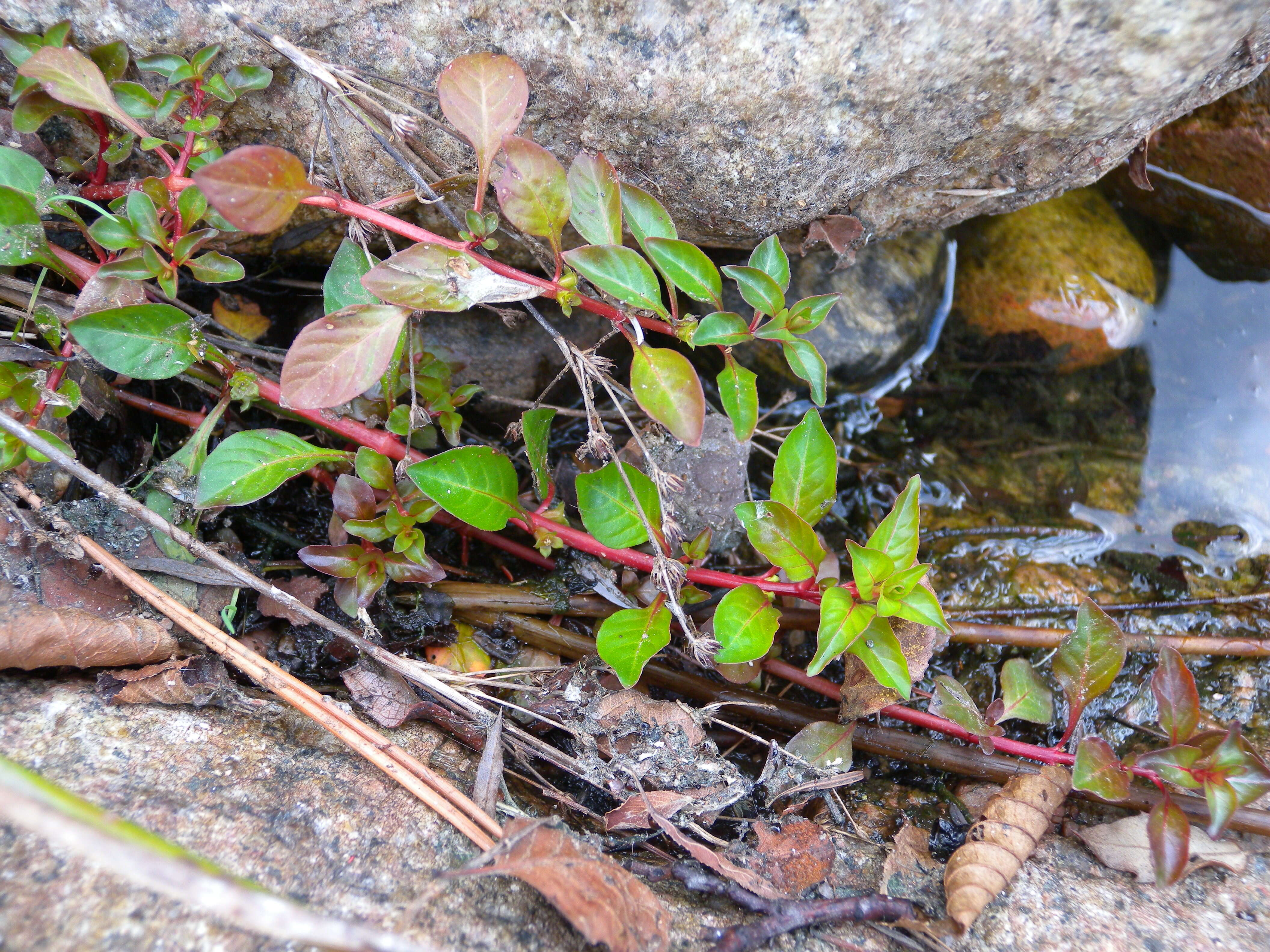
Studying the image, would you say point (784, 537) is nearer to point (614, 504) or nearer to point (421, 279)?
point (614, 504)

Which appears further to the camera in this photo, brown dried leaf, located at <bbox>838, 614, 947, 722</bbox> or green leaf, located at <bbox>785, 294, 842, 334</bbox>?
brown dried leaf, located at <bbox>838, 614, 947, 722</bbox>

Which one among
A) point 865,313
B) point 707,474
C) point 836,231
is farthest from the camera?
point 865,313

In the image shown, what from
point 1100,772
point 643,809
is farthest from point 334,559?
point 1100,772

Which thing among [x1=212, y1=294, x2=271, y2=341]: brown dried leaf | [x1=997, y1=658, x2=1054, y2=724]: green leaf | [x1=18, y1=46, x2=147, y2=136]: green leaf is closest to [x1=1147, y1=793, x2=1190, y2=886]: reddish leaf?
[x1=997, y1=658, x2=1054, y2=724]: green leaf

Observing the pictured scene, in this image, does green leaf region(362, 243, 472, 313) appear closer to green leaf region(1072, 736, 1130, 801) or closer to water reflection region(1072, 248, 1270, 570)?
green leaf region(1072, 736, 1130, 801)

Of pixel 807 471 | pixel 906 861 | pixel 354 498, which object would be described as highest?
pixel 807 471

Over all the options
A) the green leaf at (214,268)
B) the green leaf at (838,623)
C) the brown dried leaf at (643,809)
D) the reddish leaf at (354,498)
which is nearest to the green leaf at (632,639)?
the brown dried leaf at (643,809)

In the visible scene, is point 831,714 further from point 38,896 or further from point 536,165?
point 38,896
